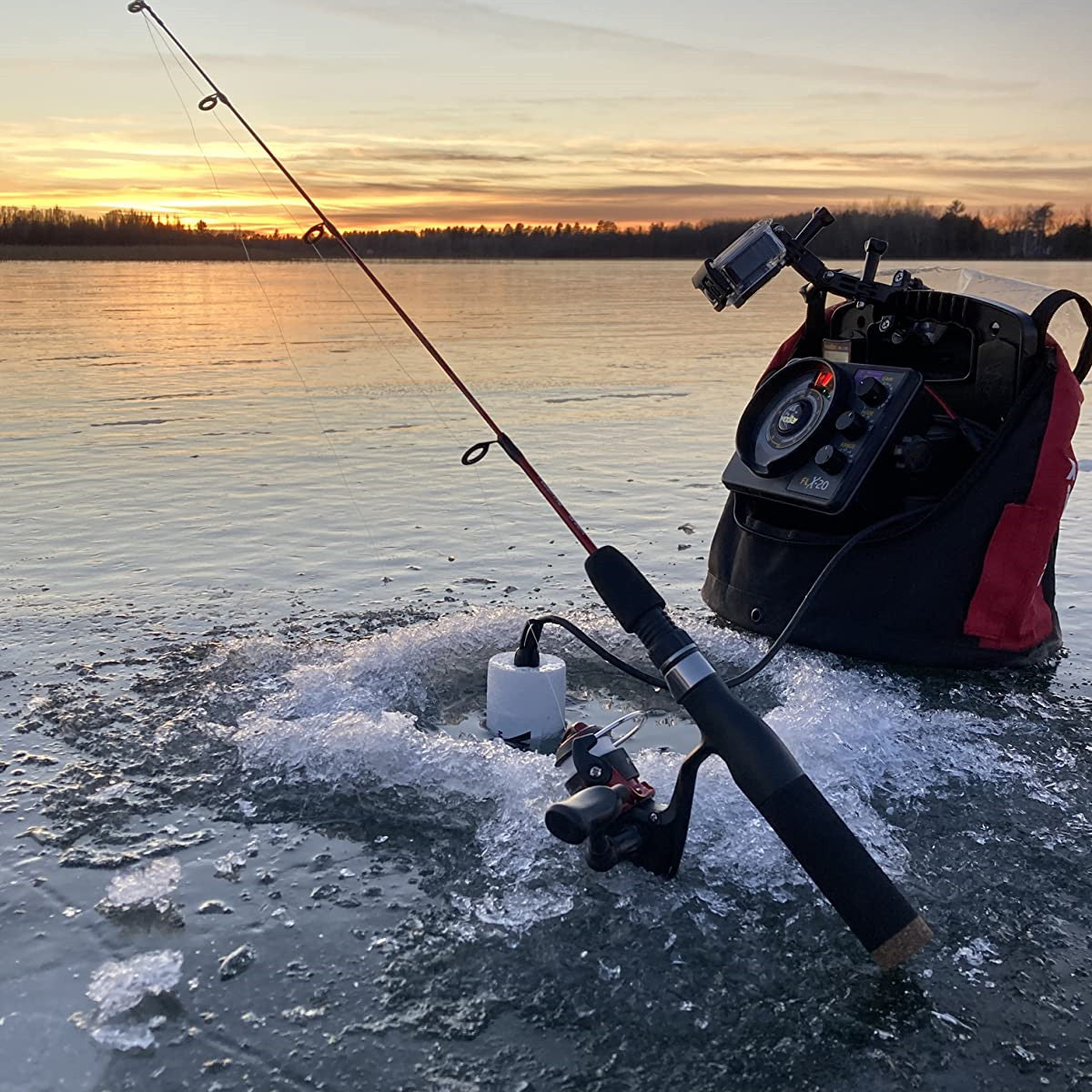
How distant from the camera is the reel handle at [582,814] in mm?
2332

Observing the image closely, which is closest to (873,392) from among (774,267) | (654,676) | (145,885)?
(774,267)

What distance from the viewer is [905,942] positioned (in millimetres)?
2176

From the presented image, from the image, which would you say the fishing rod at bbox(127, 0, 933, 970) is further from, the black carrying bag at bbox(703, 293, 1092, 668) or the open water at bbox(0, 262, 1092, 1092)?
the black carrying bag at bbox(703, 293, 1092, 668)

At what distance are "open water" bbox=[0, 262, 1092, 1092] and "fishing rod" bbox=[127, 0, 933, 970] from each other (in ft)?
0.53

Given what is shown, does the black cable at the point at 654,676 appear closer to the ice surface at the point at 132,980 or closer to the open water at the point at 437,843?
the open water at the point at 437,843

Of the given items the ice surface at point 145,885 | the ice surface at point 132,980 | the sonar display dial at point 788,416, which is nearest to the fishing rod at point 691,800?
the ice surface at point 132,980

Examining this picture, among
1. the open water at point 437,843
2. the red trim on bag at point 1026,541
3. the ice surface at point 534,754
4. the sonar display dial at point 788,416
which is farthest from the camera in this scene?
the sonar display dial at point 788,416

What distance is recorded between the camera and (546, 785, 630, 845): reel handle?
2332 millimetres

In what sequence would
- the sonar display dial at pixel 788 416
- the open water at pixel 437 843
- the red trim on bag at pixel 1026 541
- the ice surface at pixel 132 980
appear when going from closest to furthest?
the open water at pixel 437 843
the ice surface at pixel 132 980
the red trim on bag at pixel 1026 541
the sonar display dial at pixel 788 416

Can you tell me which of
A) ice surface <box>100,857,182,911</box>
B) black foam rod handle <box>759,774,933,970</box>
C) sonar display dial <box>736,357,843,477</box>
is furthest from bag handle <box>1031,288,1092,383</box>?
ice surface <box>100,857,182,911</box>

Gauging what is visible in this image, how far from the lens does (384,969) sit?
2371 millimetres

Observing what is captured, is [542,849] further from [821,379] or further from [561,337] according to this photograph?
[561,337]

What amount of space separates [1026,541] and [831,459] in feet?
2.16

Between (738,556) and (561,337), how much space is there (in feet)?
49.7
